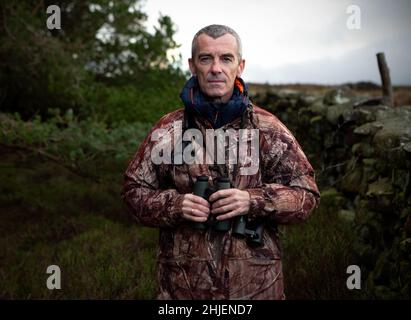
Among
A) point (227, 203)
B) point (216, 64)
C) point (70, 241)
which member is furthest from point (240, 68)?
point (70, 241)

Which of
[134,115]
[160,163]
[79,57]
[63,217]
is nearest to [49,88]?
[79,57]

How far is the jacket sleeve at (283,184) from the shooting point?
2383 millimetres

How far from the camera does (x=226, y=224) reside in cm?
233

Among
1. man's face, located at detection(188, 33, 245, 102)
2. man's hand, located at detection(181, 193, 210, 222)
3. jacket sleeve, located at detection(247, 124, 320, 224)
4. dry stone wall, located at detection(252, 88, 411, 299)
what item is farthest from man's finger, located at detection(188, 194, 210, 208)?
dry stone wall, located at detection(252, 88, 411, 299)

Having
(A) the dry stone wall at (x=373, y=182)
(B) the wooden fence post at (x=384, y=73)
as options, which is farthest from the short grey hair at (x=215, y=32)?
(B) the wooden fence post at (x=384, y=73)

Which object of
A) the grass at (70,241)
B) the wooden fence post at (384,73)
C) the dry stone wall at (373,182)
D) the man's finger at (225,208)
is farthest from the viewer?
the wooden fence post at (384,73)

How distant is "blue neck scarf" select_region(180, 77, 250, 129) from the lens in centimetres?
243

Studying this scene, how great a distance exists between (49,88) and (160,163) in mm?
6176

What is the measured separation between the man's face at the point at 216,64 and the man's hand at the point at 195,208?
52 centimetres

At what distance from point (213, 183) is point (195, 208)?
23 centimetres

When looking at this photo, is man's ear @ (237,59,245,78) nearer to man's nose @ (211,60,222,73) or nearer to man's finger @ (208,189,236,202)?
man's nose @ (211,60,222,73)

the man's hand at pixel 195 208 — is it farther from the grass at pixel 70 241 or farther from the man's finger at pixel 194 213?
the grass at pixel 70 241

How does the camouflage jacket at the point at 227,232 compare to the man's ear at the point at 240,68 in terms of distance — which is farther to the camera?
the man's ear at the point at 240,68
